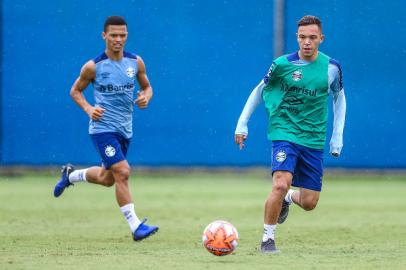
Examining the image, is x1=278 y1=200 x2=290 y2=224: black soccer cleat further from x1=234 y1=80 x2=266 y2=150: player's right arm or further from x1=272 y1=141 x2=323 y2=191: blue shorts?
A: x1=234 y1=80 x2=266 y2=150: player's right arm

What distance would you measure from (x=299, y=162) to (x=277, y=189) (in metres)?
0.62

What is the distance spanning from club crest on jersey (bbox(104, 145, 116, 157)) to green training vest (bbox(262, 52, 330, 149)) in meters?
1.84

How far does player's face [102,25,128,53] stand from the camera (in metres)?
10.6

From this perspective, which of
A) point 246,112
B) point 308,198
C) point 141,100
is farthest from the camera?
point 141,100

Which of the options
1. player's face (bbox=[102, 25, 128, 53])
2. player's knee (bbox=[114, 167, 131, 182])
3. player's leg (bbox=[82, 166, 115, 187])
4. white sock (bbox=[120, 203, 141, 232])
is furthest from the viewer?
player's leg (bbox=[82, 166, 115, 187])

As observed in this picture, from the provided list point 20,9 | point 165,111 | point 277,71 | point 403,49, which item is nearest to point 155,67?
point 165,111

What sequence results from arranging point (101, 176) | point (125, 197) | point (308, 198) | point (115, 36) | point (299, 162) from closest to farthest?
point (299, 162) → point (308, 198) → point (125, 197) → point (115, 36) → point (101, 176)

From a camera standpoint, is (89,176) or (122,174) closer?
(122,174)

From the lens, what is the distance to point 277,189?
9031 mm

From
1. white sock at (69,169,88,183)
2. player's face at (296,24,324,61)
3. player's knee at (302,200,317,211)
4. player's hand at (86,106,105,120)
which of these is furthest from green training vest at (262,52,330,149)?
white sock at (69,169,88,183)

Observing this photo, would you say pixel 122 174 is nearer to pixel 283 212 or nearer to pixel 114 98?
pixel 114 98

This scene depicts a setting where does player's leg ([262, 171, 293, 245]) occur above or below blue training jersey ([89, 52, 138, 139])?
below

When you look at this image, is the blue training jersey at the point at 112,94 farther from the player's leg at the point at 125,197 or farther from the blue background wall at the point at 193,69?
the blue background wall at the point at 193,69

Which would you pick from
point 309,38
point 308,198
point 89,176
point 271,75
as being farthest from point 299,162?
point 89,176
